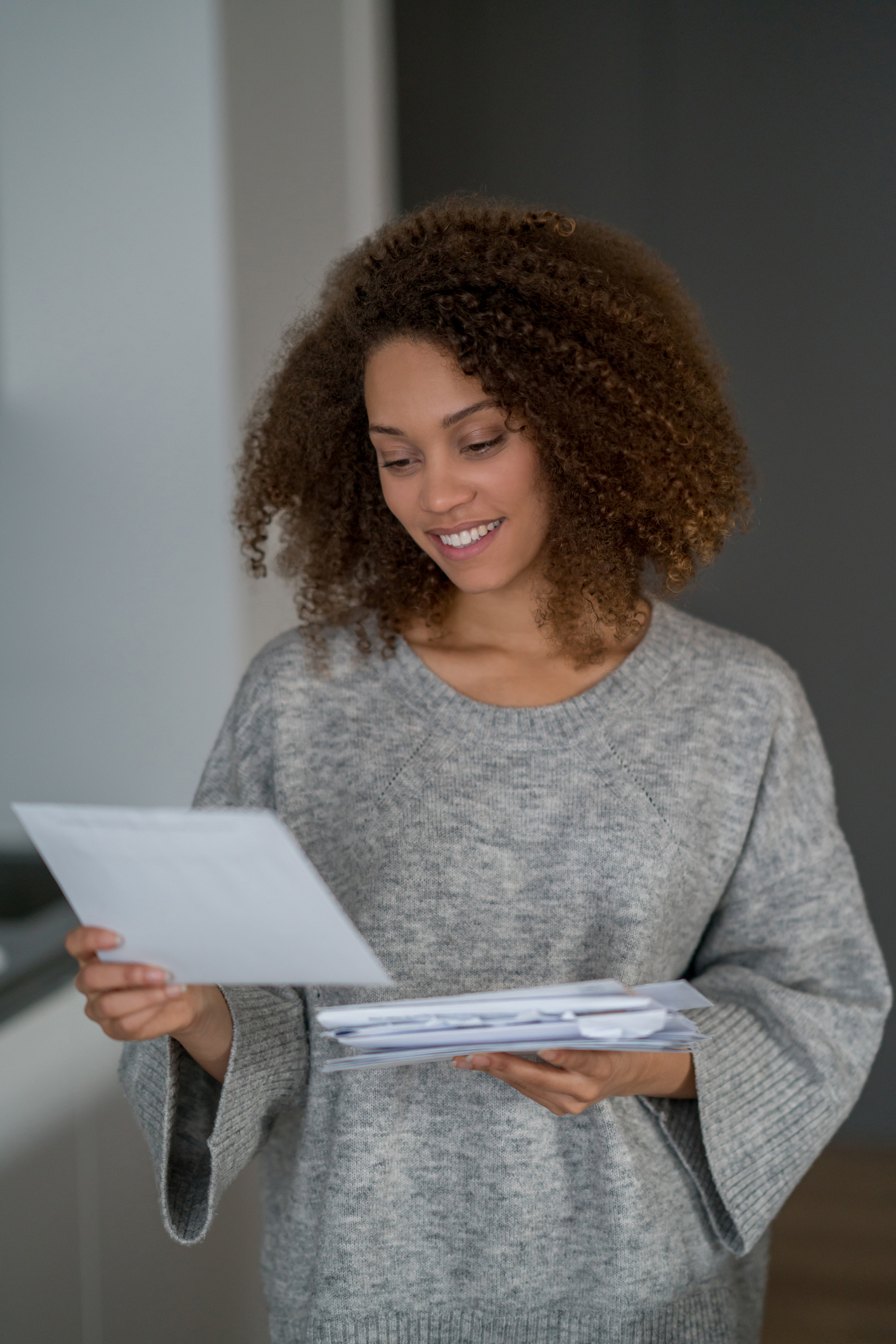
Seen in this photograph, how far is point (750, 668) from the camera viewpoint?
1.22 m

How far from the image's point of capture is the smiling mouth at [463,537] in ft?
3.59

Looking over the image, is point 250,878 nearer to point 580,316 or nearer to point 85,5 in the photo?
point 580,316

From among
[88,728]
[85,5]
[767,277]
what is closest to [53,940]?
[88,728]

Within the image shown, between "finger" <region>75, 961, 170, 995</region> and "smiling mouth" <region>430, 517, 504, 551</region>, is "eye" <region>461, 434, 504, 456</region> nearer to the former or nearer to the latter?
"smiling mouth" <region>430, 517, 504, 551</region>

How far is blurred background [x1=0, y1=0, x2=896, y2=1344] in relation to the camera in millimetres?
1894

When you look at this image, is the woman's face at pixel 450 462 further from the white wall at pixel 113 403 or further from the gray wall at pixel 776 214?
the gray wall at pixel 776 214

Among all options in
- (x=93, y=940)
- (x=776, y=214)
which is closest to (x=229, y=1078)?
(x=93, y=940)

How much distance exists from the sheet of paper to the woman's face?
1.47 ft

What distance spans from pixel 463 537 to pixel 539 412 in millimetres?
142

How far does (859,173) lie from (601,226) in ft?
4.10

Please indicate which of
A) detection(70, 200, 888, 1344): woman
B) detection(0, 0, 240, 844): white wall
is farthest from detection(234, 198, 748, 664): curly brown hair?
detection(0, 0, 240, 844): white wall

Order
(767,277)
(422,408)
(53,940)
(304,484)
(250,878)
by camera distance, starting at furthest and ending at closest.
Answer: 1. (767,277)
2. (53,940)
3. (304,484)
4. (422,408)
5. (250,878)

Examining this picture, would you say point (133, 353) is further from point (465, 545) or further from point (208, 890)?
point (208, 890)

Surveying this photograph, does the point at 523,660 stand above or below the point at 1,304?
below
